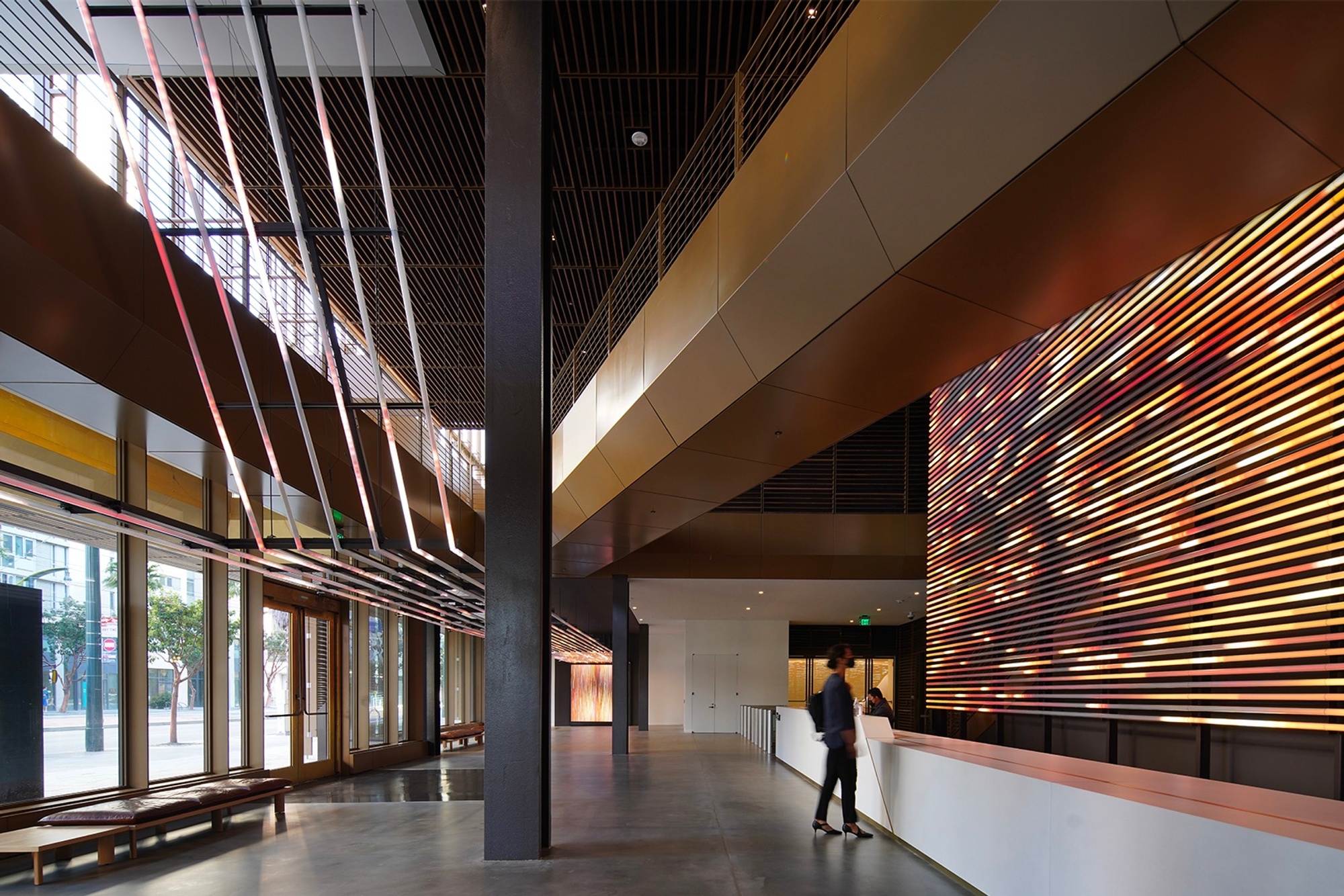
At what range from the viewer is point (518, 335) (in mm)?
7082

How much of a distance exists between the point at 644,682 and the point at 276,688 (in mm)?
20268

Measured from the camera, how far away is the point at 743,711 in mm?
25328

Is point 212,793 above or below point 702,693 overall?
above

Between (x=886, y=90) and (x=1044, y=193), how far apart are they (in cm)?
87

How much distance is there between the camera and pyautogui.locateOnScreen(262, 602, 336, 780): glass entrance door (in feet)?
44.9

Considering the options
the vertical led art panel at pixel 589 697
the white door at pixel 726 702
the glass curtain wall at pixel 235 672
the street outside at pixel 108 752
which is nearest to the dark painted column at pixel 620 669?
the glass curtain wall at pixel 235 672

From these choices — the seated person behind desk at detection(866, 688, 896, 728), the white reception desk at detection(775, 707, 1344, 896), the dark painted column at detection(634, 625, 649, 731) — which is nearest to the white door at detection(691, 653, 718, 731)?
the dark painted column at detection(634, 625, 649, 731)

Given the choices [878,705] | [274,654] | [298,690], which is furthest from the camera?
[298,690]

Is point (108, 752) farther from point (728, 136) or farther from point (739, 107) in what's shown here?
point (739, 107)

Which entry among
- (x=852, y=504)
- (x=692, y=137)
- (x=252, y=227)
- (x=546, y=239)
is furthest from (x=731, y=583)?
(x=252, y=227)

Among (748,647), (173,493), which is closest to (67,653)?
(173,493)

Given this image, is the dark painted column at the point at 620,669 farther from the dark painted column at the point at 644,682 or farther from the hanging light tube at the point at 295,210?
the dark painted column at the point at 644,682

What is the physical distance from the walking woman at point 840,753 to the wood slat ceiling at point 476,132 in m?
5.37

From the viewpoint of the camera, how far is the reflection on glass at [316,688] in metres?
14.9
